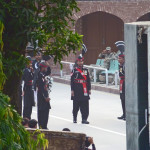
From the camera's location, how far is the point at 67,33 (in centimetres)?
1032

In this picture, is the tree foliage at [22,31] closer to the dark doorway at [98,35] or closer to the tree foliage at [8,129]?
the tree foliage at [8,129]

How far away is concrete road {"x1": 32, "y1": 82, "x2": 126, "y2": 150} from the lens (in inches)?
741

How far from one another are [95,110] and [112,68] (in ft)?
16.4

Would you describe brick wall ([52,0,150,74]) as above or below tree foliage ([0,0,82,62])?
above

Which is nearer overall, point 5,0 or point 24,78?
point 5,0

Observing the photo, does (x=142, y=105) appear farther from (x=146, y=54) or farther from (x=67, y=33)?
(x=67, y=33)

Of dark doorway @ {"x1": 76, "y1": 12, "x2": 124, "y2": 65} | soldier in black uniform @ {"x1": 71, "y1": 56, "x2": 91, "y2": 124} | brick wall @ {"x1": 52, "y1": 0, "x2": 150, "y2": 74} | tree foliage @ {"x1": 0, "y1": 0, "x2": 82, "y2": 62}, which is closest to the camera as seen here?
tree foliage @ {"x1": 0, "y1": 0, "x2": 82, "y2": 62}

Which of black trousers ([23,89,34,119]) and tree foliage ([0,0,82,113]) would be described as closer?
tree foliage ([0,0,82,113])

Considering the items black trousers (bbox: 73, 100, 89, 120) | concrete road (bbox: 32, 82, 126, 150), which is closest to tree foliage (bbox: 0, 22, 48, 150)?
concrete road (bbox: 32, 82, 126, 150)

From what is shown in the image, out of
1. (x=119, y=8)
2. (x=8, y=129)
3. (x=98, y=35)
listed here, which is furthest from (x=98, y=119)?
(x=8, y=129)

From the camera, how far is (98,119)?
21.9 meters

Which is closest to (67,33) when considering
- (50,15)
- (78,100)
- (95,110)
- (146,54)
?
(50,15)

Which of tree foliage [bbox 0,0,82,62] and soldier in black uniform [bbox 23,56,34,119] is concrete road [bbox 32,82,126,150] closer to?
soldier in black uniform [bbox 23,56,34,119]

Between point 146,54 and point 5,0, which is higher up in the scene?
point 5,0
